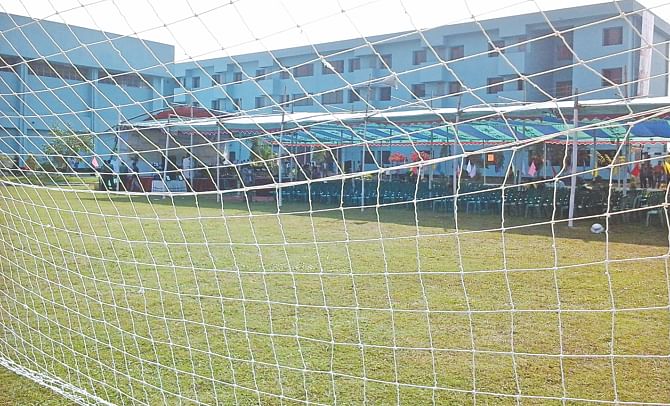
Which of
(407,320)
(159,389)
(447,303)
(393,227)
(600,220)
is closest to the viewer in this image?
(159,389)

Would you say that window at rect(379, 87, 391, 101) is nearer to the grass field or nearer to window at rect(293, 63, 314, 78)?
window at rect(293, 63, 314, 78)

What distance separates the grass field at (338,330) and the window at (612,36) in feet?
34.7

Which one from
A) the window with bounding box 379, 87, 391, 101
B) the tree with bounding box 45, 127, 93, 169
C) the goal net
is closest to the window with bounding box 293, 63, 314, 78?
the goal net

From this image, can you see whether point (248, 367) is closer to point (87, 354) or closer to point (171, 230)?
point (87, 354)

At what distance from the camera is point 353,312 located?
4.38 m

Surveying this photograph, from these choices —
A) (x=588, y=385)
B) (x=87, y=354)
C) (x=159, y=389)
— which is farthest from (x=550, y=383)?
(x=87, y=354)

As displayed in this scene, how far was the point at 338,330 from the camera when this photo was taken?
3945 millimetres

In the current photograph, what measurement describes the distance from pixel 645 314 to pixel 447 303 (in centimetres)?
129

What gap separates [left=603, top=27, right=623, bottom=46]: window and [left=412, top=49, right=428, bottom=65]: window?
7.31 meters

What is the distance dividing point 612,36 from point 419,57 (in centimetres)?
849

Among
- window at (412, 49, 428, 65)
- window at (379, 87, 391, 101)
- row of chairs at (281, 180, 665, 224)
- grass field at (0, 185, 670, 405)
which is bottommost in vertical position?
grass field at (0, 185, 670, 405)

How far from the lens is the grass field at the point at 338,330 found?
3051mm

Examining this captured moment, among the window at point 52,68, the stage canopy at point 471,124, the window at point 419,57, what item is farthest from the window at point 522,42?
the window at point 419,57

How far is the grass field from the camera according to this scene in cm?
305
